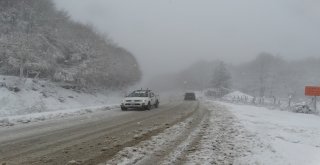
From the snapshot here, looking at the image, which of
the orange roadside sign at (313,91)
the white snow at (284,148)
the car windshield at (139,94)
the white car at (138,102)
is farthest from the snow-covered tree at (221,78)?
the white snow at (284,148)

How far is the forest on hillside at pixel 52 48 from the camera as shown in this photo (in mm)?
43625

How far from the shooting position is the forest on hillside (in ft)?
143

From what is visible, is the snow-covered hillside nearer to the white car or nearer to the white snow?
the white car

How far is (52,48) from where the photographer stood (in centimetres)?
5069

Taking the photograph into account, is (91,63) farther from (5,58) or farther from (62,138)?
(62,138)

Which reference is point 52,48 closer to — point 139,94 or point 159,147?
point 139,94

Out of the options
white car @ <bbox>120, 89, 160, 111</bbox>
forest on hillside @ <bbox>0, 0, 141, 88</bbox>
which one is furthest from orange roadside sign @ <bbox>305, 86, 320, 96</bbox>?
forest on hillside @ <bbox>0, 0, 141, 88</bbox>

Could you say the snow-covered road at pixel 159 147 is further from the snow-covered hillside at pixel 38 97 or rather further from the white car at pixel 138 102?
the snow-covered hillside at pixel 38 97

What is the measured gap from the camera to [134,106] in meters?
29.8

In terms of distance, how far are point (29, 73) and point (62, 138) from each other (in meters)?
37.7

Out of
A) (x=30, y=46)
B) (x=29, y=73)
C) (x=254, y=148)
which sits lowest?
(x=254, y=148)

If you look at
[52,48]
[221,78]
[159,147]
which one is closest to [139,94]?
[159,147]

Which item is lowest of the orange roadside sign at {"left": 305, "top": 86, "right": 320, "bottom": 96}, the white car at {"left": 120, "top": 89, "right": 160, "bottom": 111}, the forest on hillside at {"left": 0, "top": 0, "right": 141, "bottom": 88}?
the white car at {"left": 120, "top": 89, "right": 160, "bottom": 111}

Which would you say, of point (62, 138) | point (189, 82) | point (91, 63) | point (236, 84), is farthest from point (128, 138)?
point (189, 82)
